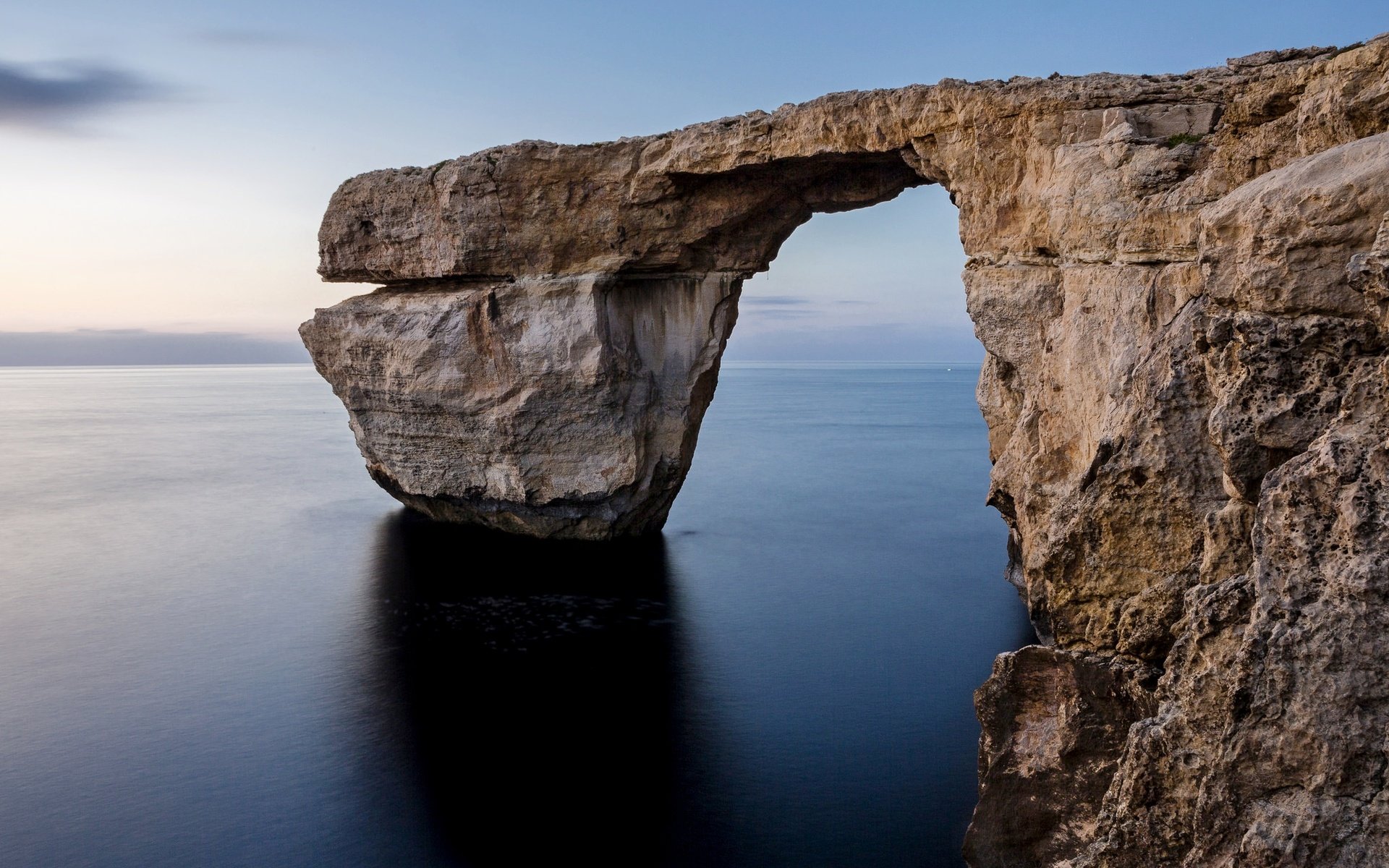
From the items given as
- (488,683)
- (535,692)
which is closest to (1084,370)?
(535,692)

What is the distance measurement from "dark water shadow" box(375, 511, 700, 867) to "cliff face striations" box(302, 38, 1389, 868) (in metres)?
1.34

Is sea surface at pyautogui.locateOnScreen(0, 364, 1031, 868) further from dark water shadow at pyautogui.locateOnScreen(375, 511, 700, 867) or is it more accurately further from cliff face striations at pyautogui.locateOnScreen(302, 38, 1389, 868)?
cliff face striations at pyautogui.locateOnScreen(302, 38, 1389, 868)

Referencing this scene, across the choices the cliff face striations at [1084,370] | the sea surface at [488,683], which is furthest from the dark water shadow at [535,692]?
the cliff face striations at [1084,370]

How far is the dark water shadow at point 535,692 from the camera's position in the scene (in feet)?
31.9

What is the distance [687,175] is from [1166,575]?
34.9ft

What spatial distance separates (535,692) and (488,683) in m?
0.78

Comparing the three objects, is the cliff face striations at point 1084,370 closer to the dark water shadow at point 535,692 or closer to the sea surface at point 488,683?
the dark water shadow at point 535,692

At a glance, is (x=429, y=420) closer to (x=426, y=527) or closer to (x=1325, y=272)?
(x=426, y=527)

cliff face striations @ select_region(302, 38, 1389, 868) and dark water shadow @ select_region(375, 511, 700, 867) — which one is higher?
cliff face striations @ select_region(302, 38, 1389, 868)

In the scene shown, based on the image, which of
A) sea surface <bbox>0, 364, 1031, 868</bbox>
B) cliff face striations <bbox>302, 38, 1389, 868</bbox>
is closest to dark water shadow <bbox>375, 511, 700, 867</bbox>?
sea surface <bbox>0, 364, 1031, 868</bbox>

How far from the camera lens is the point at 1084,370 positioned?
9.70m

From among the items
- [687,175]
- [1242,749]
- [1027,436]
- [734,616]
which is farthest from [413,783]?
[687,175]

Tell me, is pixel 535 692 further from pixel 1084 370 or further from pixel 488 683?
pixel 1084 370

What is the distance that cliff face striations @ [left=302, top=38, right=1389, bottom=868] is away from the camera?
14.9 feet
